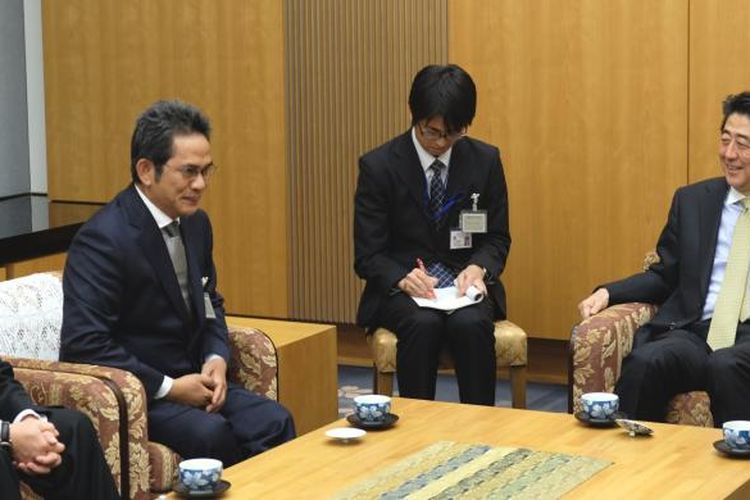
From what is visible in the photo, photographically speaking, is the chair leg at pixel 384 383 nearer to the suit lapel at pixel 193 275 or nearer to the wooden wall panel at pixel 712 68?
the suit lapel at pixel 193 275

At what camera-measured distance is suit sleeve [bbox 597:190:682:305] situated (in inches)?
223

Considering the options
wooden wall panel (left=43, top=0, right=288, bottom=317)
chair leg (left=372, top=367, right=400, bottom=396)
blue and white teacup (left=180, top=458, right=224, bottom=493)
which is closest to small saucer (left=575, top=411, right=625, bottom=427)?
blue and white teacup (left=180, top=458, right=224, bottom=493)

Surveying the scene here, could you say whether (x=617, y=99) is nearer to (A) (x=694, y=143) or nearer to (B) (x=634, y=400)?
(A) (x=694, y=143)

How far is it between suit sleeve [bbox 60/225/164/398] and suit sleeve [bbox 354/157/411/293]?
137 centimetres

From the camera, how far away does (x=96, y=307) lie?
4.82 meters

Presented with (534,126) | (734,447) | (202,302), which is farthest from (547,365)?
(734,447)

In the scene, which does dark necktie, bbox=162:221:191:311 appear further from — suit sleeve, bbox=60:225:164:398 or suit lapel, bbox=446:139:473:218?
suit lapel, bbox=446:139:473:218

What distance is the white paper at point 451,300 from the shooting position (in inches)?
232

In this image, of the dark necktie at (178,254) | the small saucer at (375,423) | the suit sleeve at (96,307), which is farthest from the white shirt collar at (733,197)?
the suit sleeve at (96,307)

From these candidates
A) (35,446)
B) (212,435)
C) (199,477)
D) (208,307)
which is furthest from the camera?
(208,307)

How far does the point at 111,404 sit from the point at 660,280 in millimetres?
2138

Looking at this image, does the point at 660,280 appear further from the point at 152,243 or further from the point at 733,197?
the point at 152,243

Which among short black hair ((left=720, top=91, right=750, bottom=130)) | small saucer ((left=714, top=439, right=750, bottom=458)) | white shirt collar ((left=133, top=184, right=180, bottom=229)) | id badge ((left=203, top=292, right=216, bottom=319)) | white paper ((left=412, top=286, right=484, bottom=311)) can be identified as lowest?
small saucer ((left=714, top=439, right=750, bottom=458))

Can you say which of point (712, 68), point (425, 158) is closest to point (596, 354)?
point (425, 158)
